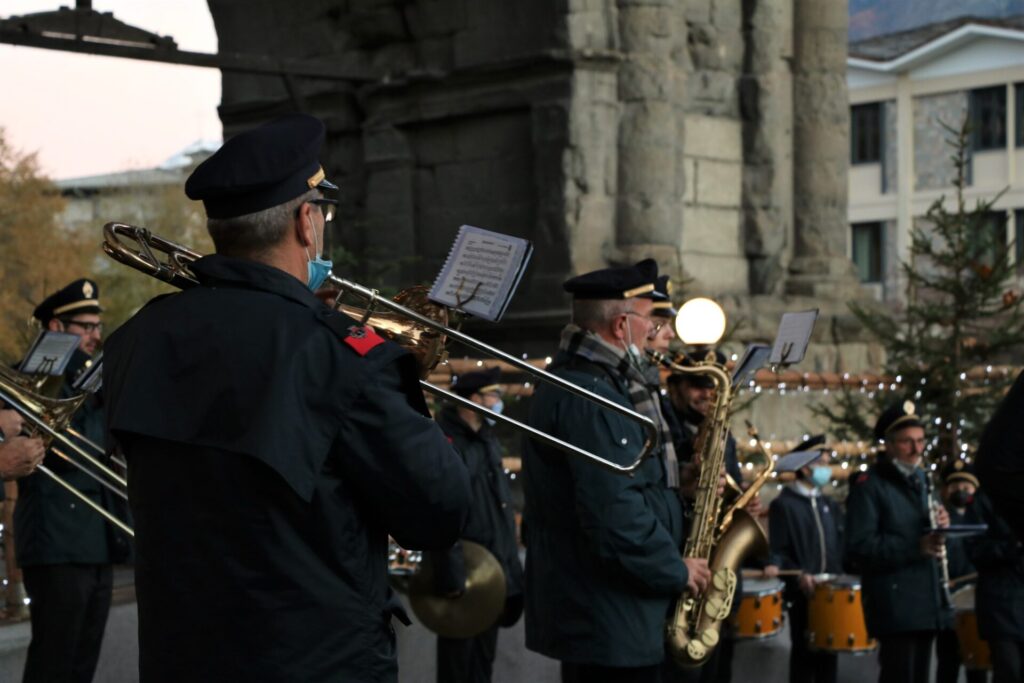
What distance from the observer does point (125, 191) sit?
5397 centimetres

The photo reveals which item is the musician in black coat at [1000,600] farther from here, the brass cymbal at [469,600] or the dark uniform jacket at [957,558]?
the brass cymbal at [469,600]

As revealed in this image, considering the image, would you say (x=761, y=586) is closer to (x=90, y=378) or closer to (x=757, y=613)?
(x=757, y=613)

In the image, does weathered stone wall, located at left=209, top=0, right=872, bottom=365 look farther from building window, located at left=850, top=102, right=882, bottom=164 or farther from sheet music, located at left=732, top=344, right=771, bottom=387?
building window, located at left=850, top=102, right=882, bottom=164

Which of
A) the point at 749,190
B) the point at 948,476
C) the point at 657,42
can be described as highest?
the point at 657,42

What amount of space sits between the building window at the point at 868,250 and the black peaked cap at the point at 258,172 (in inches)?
1742

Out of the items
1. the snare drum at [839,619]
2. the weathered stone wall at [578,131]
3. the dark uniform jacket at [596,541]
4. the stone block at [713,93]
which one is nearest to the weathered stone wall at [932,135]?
the weathered stone wall at [578,131]

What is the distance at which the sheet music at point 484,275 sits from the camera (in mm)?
3965

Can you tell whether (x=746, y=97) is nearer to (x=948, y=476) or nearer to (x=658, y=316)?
(x=948, y=476)

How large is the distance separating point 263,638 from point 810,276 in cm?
1258

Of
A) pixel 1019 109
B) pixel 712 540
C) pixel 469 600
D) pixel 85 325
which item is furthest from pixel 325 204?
pixel 1019 109

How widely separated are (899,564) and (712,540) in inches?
65.1

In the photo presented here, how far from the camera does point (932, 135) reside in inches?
1821

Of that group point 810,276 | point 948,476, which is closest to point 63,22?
point 810,276

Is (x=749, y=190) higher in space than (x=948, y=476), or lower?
higher
